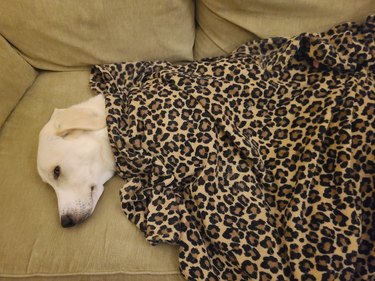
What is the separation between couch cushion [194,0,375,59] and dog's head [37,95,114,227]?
619mm

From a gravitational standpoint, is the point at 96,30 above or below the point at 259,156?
above

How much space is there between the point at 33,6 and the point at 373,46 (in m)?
1.34

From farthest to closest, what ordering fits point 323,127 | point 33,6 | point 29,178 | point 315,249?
1. point 33,6
2. point 29,178
3. point 323,127
4. point 315,249

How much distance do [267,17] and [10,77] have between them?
112 cm

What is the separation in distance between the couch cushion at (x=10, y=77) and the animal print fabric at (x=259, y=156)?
397mm

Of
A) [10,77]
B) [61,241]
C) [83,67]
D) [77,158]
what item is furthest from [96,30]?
[61,241]

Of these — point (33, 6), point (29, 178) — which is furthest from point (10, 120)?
point (33, 6)

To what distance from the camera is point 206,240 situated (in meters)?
1.03

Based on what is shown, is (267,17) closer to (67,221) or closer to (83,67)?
(83,67)

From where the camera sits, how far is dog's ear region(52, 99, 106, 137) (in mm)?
1171

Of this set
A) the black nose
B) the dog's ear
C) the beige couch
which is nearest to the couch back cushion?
the beige couch

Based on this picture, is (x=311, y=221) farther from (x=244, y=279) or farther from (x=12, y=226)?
(x=12, y=226)

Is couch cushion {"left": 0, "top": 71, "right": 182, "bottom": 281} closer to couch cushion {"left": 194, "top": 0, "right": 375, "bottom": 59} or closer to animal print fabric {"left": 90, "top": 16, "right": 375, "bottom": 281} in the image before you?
animal print fabric {"left": 90, "top": 16, "right": 375, "bottom": 281}

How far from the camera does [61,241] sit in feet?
3.46
